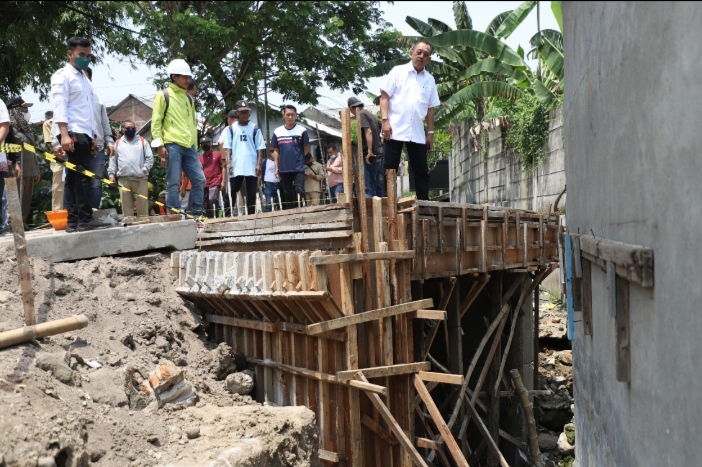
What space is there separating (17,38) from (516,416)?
13.0m

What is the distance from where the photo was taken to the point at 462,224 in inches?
395

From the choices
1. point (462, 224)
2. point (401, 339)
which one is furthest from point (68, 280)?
point (462, 224)

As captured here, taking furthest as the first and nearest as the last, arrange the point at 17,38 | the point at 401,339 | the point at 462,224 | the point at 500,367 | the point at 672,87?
the point at 17,38 → the point at 500,367 → the point at 462,224 → the point at 401,339 → the point at 672,87

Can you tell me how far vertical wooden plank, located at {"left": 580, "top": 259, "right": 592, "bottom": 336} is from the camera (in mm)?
6766

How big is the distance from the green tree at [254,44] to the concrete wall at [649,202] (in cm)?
1279

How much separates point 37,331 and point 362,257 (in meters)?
3.11

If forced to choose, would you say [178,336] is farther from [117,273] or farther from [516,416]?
[516,416]

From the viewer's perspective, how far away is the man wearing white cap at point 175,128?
9664 millimetres

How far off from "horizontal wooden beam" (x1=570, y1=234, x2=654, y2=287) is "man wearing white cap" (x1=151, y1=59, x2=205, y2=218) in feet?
19.0

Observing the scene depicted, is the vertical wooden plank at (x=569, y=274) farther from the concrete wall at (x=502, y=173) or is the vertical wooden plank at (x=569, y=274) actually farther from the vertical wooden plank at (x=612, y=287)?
the concrete wall at (x=502, y=173)

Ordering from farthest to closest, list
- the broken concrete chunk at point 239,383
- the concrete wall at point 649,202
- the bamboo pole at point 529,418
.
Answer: the bamboo pole at point 529,418, the broken concrete chunk at point 239,383, the concrete wall at point 649,202

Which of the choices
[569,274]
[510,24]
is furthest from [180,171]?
[510,24]

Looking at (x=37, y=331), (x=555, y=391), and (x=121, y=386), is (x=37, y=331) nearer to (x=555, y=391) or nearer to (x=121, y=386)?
(x=121, y=386)

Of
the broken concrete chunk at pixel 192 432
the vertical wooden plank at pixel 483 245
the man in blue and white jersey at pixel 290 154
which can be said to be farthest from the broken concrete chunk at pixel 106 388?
the vertical wooden plank at pixel 483 245
